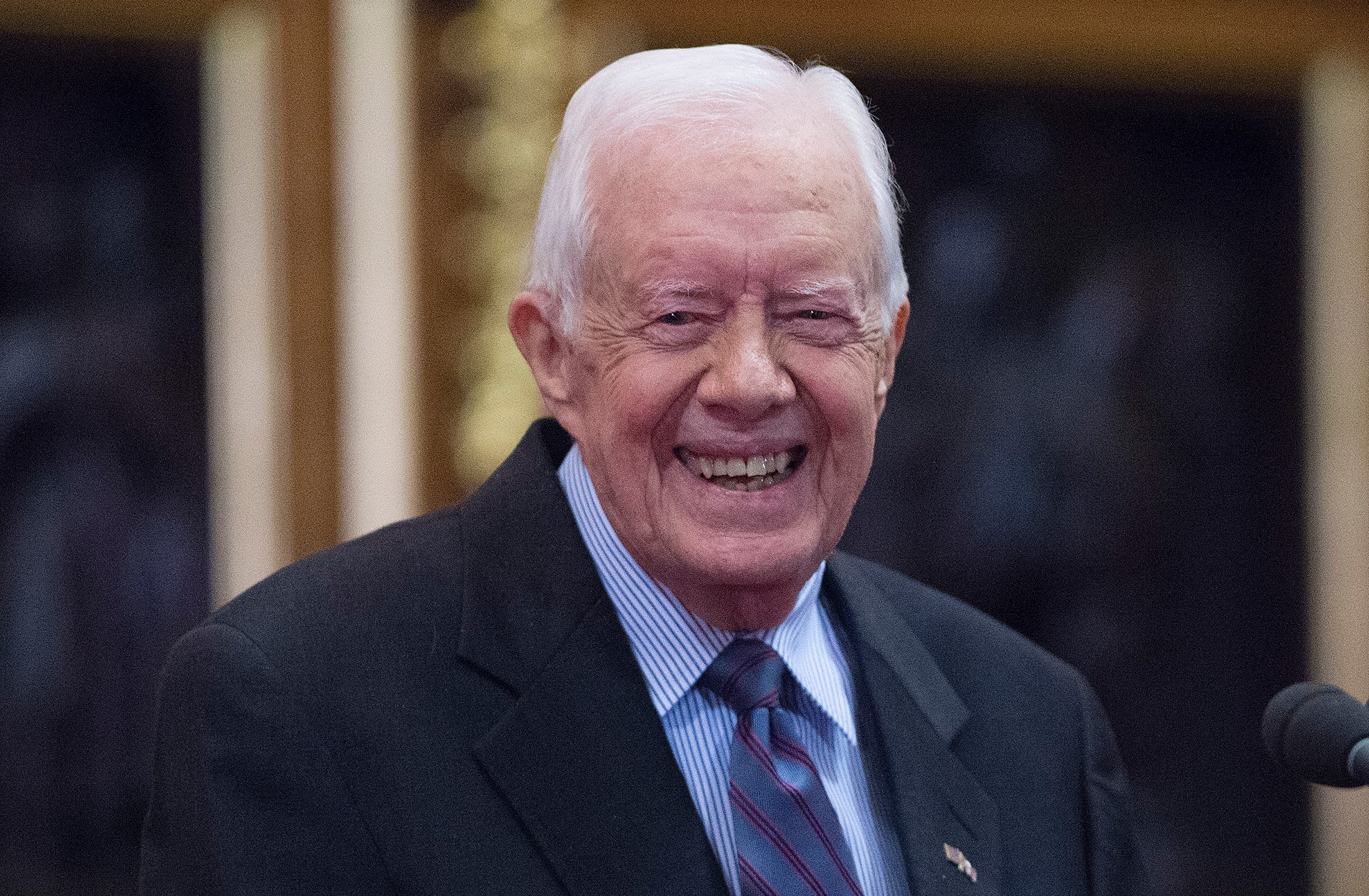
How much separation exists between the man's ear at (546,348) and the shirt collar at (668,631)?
0.07 m

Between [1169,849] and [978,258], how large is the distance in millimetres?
2006

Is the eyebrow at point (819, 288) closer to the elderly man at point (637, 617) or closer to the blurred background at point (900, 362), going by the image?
the elderly man at point (637, 617)

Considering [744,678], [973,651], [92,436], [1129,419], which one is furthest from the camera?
[1129,419]

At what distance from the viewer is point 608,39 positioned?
4.04 metres

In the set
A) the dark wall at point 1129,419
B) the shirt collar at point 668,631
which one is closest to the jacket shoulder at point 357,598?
the shirt collar at point 668,631

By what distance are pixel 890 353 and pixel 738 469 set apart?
28cm

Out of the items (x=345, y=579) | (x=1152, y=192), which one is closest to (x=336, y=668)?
(x=345, y=579)

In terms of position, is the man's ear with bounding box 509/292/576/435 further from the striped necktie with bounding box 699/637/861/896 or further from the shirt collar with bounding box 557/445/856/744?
the striped necktie with bounding box 699/637/861/896

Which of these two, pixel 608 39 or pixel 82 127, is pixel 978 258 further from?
pixel 82 127

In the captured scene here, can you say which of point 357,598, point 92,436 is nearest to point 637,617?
point 357,598

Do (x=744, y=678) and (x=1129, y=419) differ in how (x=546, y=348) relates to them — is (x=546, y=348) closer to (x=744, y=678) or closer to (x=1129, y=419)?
(x=744, y=678)

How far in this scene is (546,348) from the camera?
167 cm

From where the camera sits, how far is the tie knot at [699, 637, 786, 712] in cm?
160

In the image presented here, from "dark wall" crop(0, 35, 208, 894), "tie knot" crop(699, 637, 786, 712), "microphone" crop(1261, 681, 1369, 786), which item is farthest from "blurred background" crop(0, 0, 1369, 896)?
"microphone" crop(1261, 681, 1369, 786)
